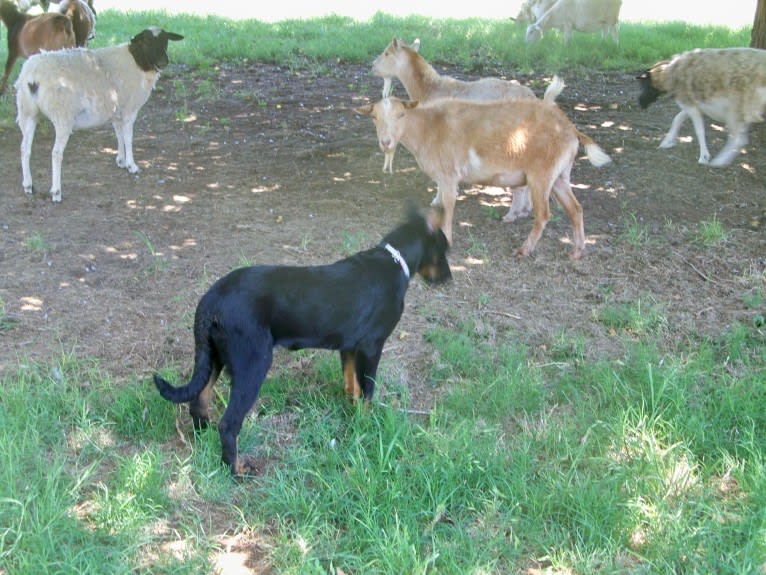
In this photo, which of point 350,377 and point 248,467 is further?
point 350,377

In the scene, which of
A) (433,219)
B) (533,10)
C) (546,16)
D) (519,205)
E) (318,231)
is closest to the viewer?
(433,219)

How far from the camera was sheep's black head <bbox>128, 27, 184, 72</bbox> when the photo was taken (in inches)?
301

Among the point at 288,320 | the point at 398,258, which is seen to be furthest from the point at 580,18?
the point at 288,320

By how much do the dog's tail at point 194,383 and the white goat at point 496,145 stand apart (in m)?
3.07

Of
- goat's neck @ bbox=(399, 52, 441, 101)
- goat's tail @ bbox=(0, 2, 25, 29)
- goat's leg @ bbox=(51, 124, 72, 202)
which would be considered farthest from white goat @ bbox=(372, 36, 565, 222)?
goat's tail @ bbox=(0, 2, 25, 29)

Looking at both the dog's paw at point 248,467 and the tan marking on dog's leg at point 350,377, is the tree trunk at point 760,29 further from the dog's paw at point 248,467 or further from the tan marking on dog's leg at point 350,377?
the dog's paw at point 248,467

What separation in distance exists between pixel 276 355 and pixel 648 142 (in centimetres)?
534

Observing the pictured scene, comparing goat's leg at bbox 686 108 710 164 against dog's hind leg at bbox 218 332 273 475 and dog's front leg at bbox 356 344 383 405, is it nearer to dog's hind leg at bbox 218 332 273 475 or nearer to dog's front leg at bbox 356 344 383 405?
dog's front leg at bbox 356 344 383 405

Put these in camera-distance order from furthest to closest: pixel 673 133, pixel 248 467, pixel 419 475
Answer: pixel 673 133 → pixel 248 467 → pixel 419 475

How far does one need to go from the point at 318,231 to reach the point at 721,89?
4.10 m

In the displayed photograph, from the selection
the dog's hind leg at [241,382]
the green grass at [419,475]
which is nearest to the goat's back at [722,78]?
the green grass at [419,475]

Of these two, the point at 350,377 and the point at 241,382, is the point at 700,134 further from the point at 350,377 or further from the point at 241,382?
the point at 241,382

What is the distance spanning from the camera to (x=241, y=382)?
3668mm

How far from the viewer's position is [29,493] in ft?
11.1
